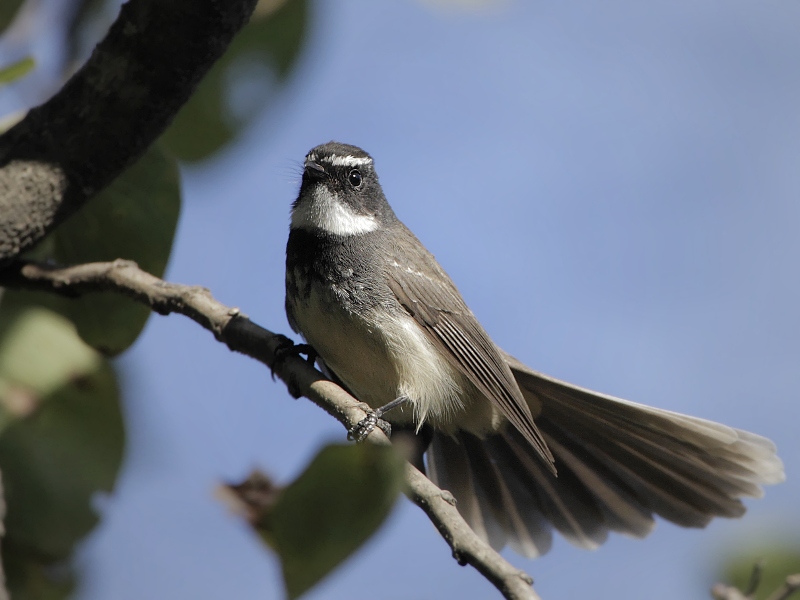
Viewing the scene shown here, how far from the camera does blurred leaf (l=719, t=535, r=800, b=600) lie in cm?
293

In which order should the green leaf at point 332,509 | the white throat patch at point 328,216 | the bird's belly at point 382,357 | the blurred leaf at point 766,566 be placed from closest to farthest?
1. the green leaf at point 332,509
2. the blurred leaf at point 766,566
3. the bird's belly at point 382,357
4. the white throat patch at point 328,216

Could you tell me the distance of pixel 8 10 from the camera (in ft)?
10.2

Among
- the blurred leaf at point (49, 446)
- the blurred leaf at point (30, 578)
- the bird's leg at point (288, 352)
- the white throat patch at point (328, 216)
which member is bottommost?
the blurred leaf at point (30, 578)

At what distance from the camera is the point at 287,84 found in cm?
334

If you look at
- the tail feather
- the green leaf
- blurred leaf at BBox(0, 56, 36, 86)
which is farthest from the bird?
the green leaf

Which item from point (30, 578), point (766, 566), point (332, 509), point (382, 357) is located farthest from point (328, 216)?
point (332, 509)

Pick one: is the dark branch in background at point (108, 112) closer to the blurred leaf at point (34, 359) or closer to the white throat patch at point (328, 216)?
the blurred leaf at point (34, 359)

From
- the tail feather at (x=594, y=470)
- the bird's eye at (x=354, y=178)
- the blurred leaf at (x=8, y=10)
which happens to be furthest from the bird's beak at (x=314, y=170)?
the blurred leaf at (x=8, y=10)

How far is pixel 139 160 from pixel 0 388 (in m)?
1.01

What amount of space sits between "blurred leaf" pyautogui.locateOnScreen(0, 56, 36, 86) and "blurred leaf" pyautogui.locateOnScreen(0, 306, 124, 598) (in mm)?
827

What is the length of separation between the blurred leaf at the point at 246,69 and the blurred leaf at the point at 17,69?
71 cm

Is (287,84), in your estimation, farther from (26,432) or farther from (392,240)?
(26,432)

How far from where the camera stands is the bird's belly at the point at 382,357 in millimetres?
3900

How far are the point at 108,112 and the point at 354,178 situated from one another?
195cm
